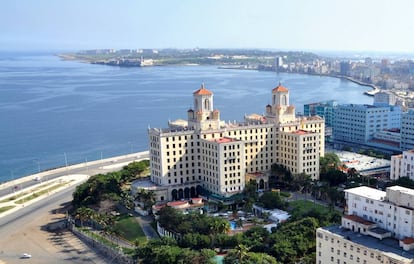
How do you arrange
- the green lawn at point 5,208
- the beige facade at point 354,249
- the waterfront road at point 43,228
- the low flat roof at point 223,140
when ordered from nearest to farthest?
the beige facade at point 354,249
the waterfront road at point 43,228
the low flat roof at point 223,140
the green lawn at point 5,208

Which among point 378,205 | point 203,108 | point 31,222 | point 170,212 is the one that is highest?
point 203,108

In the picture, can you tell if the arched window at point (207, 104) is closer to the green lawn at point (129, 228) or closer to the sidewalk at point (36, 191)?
the green lawn at point (129, 228)

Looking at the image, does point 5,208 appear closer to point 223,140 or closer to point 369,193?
point 223,140

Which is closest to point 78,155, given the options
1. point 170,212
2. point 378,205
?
point 170,212

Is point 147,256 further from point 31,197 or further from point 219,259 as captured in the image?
point 31,197

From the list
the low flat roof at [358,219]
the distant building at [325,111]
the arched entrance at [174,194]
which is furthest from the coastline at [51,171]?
the low flat roof at [358,219]

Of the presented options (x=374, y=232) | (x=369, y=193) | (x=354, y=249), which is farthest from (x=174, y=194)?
(x=354, y=249)
